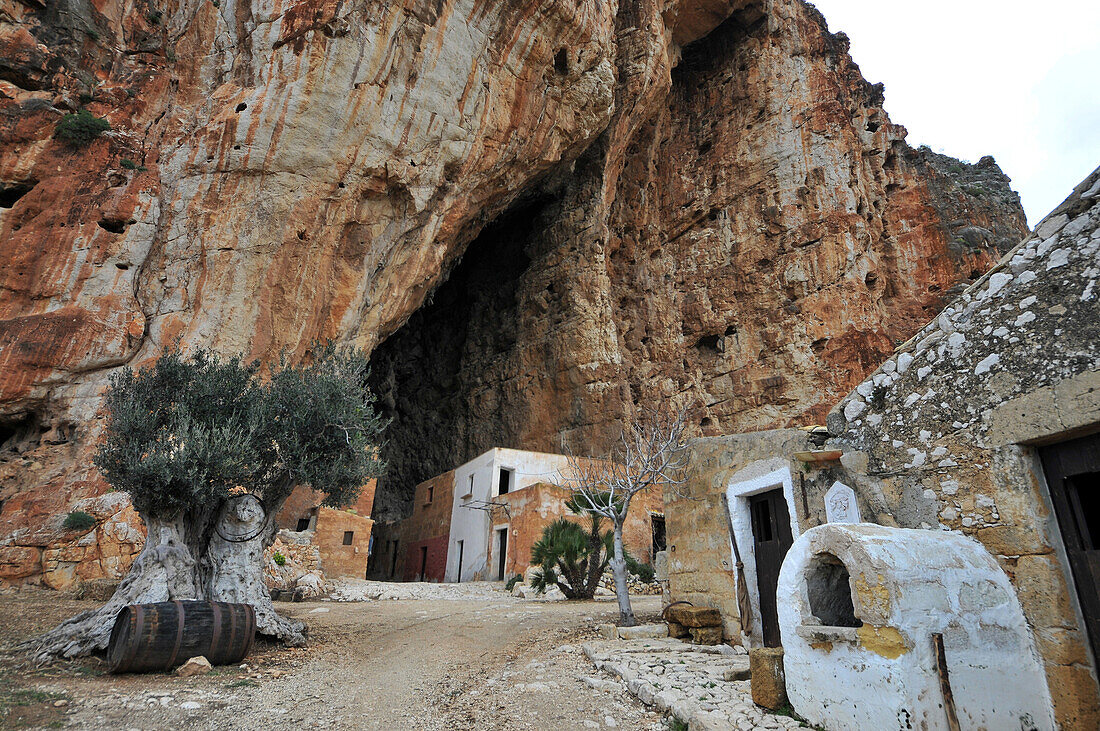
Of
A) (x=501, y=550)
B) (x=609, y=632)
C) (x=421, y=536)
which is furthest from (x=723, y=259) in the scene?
(x=609, y=632)

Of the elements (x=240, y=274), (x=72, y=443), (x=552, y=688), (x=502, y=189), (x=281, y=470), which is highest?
(x=502, y=189)

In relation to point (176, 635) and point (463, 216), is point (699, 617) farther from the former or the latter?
point (463, 216)

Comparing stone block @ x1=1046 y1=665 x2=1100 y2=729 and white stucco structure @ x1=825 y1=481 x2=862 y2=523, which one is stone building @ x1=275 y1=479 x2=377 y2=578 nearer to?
white stucco structure @ x1=825 y1=481 x2=862 y2=523

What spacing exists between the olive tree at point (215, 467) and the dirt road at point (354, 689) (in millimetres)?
1112

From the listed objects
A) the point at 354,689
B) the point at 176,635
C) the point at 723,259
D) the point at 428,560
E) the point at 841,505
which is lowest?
the point at 354,689

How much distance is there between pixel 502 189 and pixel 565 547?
A: 1422cm

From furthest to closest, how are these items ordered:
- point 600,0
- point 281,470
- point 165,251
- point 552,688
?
point 600,0
point 165,251
point 281,470
point 552,688

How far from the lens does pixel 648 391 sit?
29.9 metres

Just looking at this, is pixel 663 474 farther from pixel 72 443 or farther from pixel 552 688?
pixel 72 443

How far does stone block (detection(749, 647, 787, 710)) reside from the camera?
4789 mm

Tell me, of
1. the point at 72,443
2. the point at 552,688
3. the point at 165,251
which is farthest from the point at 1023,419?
the point at 165,251

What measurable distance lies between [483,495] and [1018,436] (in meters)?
21.4

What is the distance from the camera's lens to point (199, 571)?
9.01m

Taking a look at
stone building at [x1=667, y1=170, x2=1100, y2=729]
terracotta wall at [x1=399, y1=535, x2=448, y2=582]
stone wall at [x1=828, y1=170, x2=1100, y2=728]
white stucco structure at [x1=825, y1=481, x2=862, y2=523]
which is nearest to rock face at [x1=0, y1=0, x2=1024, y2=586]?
terracotta wall at [x1=399, y1=535, x2=448, y2=582]
